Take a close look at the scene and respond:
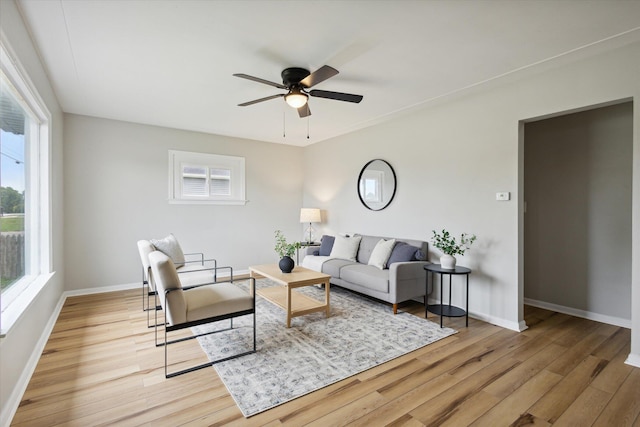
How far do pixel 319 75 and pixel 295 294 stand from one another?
271cm

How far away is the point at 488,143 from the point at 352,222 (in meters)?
2.58

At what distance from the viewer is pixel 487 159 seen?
3.57m

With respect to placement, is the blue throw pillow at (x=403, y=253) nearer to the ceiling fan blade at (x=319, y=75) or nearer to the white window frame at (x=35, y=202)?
the ceiling fan blade at (x=319, y=75)

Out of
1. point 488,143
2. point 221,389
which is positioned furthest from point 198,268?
point 488,143

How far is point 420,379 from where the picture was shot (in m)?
2.37

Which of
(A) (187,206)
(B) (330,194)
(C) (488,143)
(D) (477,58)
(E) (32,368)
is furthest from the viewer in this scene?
(B) (330,194)

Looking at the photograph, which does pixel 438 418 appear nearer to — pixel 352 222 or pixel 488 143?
pixel 488 143

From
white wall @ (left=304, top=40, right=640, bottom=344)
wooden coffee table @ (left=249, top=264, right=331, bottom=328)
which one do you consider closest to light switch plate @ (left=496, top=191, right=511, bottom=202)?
white wall @ (left=304, top=40, right=640, bottom=344)

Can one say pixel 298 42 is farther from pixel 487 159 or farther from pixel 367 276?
pixel 367 276

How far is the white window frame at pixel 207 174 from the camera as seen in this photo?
207 inches

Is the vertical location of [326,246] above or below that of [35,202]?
below

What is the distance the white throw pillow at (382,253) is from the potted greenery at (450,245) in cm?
60

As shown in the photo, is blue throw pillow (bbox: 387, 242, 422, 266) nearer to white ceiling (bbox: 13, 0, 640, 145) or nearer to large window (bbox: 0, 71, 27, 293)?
white ceiling (bbox: 13, 0, 640, 145)

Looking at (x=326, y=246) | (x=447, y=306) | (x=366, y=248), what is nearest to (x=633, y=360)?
(x=447, y=306)
